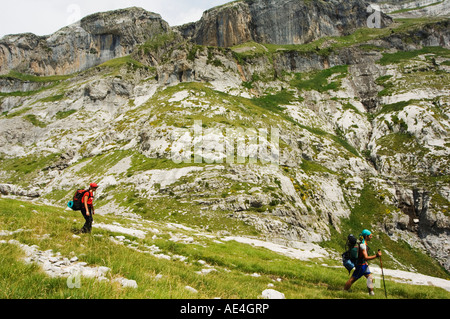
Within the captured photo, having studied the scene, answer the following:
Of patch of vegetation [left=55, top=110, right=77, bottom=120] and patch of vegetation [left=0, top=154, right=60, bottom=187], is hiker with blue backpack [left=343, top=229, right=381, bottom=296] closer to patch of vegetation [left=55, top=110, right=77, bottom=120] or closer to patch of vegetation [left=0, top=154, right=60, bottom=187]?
patch of vegetation [left=0, top=154, right=60, bottom=187]

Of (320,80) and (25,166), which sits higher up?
(320,80)

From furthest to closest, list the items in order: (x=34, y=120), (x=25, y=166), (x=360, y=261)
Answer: (x=34, y=120), (x=25, y=166), (x=360, y=261)

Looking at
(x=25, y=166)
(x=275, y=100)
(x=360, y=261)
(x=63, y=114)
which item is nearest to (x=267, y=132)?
(x=275, y=100)

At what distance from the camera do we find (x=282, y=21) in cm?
14562

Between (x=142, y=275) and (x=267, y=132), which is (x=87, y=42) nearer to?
(x=267, y=132)

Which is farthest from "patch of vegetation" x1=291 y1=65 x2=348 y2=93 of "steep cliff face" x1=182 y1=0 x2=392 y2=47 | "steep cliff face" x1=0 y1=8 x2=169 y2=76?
"steep cliff face" x1=0 y1=8 x2=169 y2=76

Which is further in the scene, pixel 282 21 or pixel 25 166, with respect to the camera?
pixel 282 21

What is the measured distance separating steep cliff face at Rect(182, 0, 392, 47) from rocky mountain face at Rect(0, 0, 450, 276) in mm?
940

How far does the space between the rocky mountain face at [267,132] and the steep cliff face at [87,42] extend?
18.4 m

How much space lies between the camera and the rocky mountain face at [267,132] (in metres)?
39.2

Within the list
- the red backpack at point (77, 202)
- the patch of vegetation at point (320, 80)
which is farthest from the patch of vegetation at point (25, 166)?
the patch of vegetation at point (320, 80)

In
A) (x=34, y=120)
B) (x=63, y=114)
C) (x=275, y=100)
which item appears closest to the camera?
(x=275, y=100)

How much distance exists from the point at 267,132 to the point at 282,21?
117621 mm

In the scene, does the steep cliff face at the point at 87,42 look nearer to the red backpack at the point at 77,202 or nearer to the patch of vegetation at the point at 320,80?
the patch of vegetation at the point at 320,80
